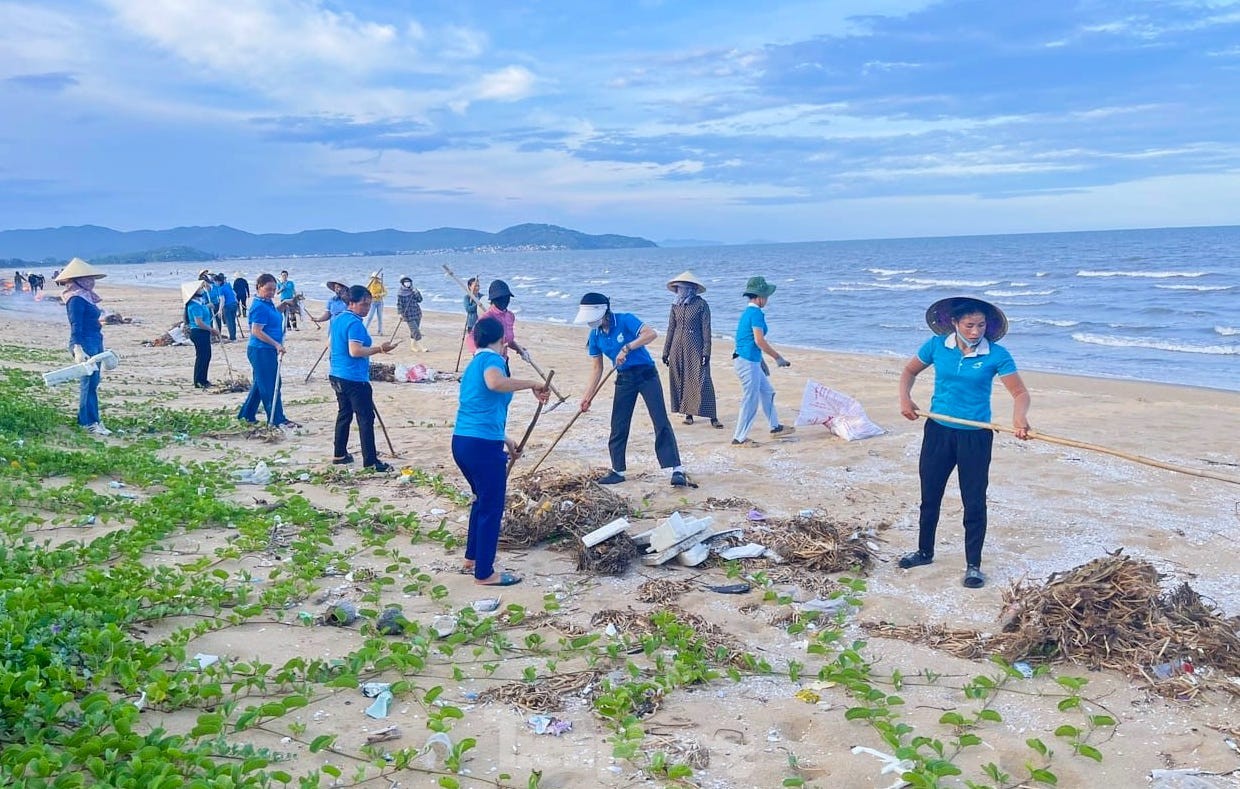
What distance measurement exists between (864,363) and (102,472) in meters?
15.3

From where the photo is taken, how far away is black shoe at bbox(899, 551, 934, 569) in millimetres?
6285

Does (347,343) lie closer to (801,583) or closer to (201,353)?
(801,583)

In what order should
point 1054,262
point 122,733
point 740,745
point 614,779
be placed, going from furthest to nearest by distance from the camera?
point 1054,262 → point 740,745 → point 614,779 → point 122,733

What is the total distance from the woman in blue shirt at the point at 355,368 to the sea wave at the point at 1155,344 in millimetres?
19365

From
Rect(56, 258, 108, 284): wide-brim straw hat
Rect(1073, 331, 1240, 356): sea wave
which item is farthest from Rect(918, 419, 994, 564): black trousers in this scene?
Rect(1073, 331, 1240, 356): sea wave

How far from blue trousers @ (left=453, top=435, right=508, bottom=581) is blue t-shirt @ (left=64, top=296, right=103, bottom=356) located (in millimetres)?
6522

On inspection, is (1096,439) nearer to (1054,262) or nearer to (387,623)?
(387,623)

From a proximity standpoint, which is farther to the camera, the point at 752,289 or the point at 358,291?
the point at 752,289

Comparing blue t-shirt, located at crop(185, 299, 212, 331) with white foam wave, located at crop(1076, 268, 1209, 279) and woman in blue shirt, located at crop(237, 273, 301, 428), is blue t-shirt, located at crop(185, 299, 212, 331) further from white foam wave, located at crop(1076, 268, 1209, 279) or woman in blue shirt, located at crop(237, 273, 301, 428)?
white foam wave, located at crop(1076, 268, 1209, 279)

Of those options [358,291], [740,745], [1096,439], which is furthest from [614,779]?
[1096,439]

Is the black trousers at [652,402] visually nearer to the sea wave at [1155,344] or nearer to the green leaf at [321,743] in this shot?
the green leaf at [321,743]

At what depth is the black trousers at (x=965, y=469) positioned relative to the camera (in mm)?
5883

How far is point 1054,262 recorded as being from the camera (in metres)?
61.3

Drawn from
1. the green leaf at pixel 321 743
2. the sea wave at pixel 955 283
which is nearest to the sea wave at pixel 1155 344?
the sea wave at pixel 955 283
